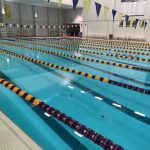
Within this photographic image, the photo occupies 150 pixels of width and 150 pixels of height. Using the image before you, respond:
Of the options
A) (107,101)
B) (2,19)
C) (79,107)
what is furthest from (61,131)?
(2,19)

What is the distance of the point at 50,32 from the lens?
23.7 metres

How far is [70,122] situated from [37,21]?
2140 centimetres

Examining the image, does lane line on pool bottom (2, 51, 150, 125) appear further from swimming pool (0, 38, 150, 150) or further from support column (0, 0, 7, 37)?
support column (0, 0, 7, 37)

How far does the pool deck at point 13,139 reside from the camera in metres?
1.69

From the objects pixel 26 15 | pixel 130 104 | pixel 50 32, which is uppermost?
pixel 26 15

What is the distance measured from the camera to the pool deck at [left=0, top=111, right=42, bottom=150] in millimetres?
1688

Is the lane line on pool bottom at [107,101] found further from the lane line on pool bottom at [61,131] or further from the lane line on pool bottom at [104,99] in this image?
the lane line on pool bottom at [61,131]

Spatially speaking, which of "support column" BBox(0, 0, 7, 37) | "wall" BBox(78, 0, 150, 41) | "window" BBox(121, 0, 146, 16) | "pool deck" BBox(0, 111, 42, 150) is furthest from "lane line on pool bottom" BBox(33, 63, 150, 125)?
"support column" BBox(0, 0, 7, 37)

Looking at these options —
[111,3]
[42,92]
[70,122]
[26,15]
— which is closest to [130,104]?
[70,122]

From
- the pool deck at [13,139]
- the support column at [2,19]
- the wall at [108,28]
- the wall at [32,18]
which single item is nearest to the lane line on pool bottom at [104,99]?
the pool deck at [13,139]

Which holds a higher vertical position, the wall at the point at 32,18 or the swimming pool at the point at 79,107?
the wall at the point at 32,18

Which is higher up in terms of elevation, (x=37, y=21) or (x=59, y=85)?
(x=37, y=21)

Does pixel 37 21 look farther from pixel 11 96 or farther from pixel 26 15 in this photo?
pixel 11 96

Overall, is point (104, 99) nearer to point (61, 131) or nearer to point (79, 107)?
point (79, 107)
